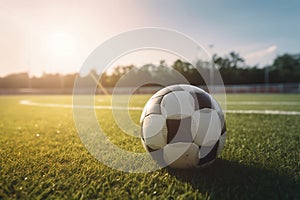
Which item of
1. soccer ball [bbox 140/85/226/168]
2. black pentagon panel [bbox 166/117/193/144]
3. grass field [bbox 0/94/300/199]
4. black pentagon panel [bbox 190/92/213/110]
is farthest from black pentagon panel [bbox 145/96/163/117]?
grass field [bbox 0/94/300/199]

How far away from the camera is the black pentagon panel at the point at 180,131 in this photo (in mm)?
1982

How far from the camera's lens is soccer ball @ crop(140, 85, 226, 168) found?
199 cm

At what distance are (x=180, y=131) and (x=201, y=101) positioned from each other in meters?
0.34

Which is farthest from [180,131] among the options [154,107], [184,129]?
[154,107]

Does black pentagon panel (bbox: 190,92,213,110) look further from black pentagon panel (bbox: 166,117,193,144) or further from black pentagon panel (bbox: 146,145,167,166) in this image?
black pentagon panel (bbox: 146,145,167,166)

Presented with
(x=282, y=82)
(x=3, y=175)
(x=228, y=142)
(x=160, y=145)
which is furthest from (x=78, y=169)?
(x=282, y=82)

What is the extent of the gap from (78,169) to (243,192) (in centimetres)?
141

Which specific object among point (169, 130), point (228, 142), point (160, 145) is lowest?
point (228, 142)

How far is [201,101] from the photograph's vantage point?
2109 mm

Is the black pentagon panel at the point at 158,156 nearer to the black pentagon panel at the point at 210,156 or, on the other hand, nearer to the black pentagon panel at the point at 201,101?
the black pentagon panel at the point at 210,156

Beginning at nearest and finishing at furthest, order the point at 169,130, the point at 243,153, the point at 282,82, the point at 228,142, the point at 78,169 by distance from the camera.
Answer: the point at 169,130 < the point at 78,169 < the point at 243,153 < the point at 228,142 < the point at 282,82

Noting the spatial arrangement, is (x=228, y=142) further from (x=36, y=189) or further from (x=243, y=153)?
(x=36, y=189)

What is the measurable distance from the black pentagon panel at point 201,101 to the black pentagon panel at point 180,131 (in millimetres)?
167

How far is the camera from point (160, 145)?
2.08m
